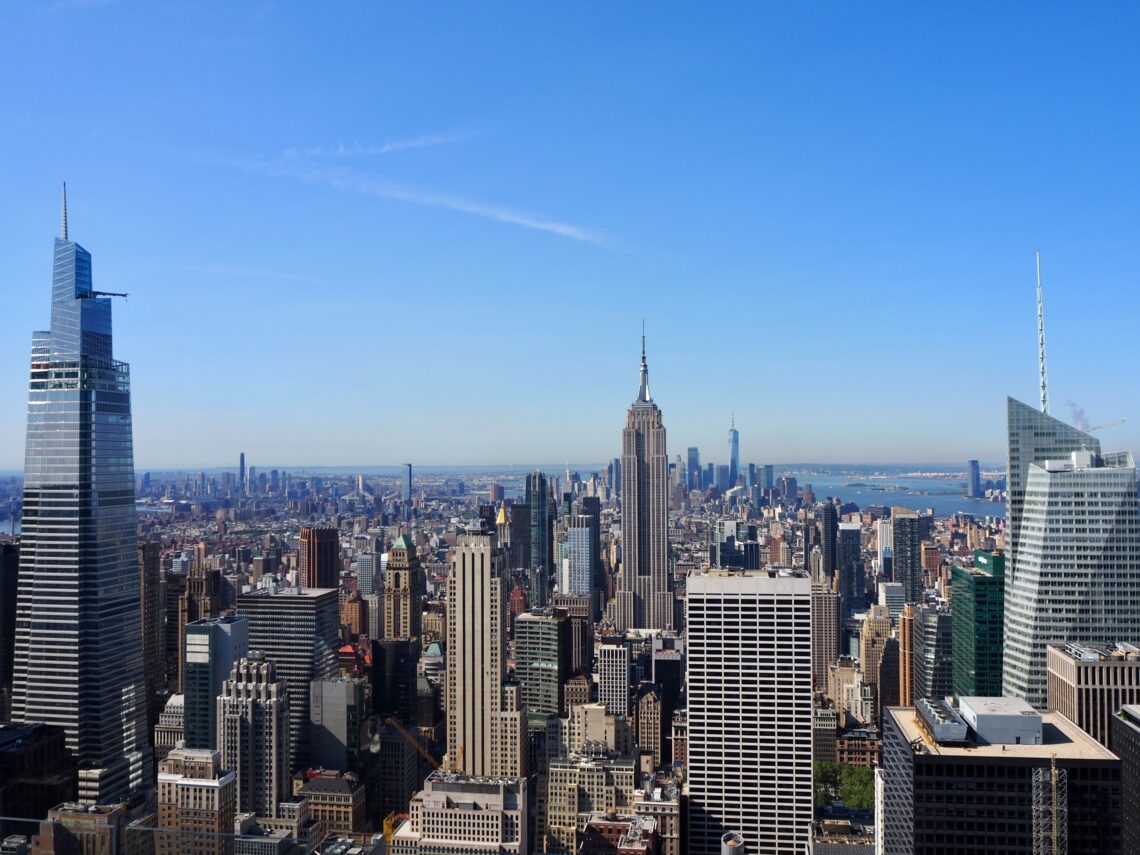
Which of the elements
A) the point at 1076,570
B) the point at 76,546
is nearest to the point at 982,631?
the point at 1076,570

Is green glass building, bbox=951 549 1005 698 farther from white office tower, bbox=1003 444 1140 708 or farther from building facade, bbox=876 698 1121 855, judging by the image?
building facade, bbox=876 698 1121 855

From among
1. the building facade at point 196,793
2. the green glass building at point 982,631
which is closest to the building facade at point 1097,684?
the green glass building at point 982,631

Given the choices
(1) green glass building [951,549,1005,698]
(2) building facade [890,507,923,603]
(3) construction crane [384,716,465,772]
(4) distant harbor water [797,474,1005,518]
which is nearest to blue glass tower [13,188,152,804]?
(3) construction crane [384,716,465,772]

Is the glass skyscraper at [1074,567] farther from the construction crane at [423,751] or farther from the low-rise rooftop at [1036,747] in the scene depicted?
the construction crane at [423,751]

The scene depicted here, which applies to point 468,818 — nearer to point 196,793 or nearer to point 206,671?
point 196,793

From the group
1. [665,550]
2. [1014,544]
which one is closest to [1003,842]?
[1014,544]

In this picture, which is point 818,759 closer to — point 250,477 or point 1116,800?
point 1116,800
